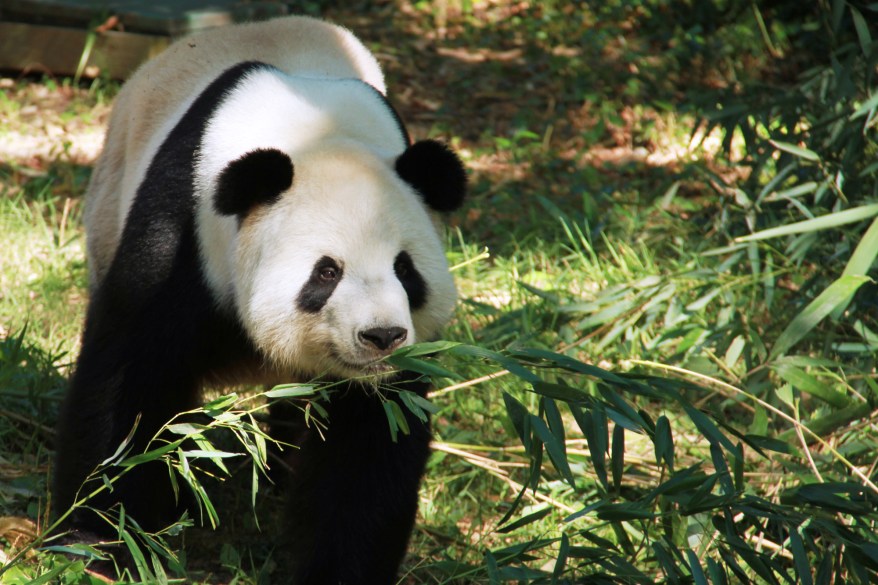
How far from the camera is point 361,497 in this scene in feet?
10.1

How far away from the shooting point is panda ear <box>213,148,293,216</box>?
275cm

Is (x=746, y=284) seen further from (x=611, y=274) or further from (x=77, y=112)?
(x=77, y=112)

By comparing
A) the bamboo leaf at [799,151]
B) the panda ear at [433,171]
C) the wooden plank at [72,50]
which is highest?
the panda ear at [433,171]

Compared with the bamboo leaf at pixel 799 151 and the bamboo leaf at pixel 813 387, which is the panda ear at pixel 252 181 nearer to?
the bamboo leaf at pixel 813 387

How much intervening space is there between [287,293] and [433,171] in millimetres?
585

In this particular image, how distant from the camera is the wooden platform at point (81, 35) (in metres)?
7.05

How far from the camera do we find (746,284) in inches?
177

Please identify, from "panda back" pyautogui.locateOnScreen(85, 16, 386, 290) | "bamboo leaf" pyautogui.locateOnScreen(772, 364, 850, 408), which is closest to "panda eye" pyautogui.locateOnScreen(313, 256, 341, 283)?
"panda back" pyautogui.locateOnScreen(85, 16, 386, 290)

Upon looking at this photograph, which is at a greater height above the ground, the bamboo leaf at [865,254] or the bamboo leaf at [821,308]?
the bamboo leaf at [865,254]

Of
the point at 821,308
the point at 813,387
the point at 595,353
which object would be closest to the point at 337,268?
the point at 813,387

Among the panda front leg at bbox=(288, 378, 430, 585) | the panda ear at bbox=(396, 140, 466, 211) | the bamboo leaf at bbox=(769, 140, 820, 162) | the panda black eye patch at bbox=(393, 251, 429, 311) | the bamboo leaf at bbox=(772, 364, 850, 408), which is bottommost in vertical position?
the panda front leg at bbox=(288, 378, 430, 585)

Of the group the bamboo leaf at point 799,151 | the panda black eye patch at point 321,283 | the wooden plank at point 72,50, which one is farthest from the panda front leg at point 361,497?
the wooden plank at point 72,50

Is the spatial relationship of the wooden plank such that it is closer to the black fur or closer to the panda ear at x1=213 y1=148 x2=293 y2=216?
the black fur

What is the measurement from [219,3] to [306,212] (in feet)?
17.5
